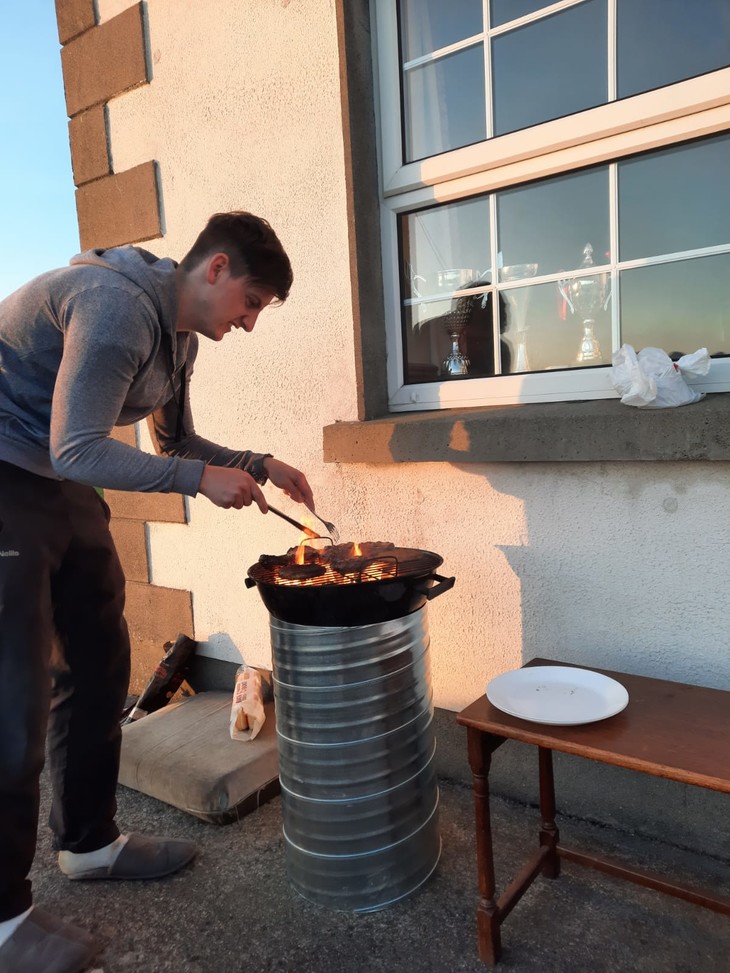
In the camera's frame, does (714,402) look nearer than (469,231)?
Yes

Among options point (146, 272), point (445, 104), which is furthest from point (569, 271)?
point (146, 272)

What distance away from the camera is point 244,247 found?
194cm

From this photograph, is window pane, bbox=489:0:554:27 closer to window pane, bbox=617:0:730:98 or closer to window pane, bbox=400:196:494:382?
window pane, bbox=617:0:730:98

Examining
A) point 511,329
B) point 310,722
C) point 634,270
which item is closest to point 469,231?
point 511,329

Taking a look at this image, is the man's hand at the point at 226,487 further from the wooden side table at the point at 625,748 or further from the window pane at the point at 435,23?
the window pane at the point at 435,23

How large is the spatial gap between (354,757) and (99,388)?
4.35 feet

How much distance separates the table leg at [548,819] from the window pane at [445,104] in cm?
235

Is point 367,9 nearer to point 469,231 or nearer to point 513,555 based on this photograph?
point 469,231

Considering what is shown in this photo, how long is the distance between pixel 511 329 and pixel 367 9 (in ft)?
4.85

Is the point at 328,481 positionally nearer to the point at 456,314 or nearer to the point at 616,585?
the point at 456,314

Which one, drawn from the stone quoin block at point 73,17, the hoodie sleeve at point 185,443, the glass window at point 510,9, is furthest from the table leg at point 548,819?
the stone quoin block at point 73,17

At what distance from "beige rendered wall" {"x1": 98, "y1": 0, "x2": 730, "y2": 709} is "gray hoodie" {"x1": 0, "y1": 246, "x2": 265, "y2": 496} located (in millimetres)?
→ 1051

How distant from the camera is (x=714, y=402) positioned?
211 centimetres

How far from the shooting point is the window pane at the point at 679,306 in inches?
88.7
